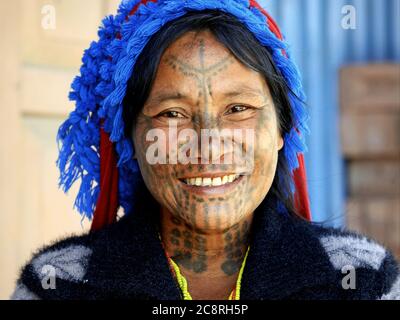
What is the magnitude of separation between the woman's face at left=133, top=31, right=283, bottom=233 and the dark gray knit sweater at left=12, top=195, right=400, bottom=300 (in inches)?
5.7

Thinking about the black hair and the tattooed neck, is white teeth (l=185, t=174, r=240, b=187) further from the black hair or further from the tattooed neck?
the black hair

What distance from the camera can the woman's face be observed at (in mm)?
2174

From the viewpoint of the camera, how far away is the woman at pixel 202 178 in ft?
7.13

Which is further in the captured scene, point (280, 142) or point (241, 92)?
point (280, 142)

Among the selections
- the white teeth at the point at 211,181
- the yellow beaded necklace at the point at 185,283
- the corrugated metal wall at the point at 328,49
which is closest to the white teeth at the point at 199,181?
the white teeth at the point at 211,181

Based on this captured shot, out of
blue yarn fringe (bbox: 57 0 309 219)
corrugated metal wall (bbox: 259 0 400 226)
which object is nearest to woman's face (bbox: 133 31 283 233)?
blue yarn fringe (bbox: 57 0 309 219)

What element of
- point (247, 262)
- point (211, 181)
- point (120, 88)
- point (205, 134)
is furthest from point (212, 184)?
point (120, 88)

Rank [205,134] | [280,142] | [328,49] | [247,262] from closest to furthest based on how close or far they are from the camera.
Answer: [205,134], [247,262], [280,142], [328,49]

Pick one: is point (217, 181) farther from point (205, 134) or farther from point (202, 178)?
point (205, 134)

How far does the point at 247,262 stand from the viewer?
2.26 metres

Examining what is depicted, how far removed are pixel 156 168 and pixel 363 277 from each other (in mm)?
703

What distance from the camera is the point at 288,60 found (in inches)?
91.9

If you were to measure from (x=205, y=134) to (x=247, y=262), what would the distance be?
43 cm
